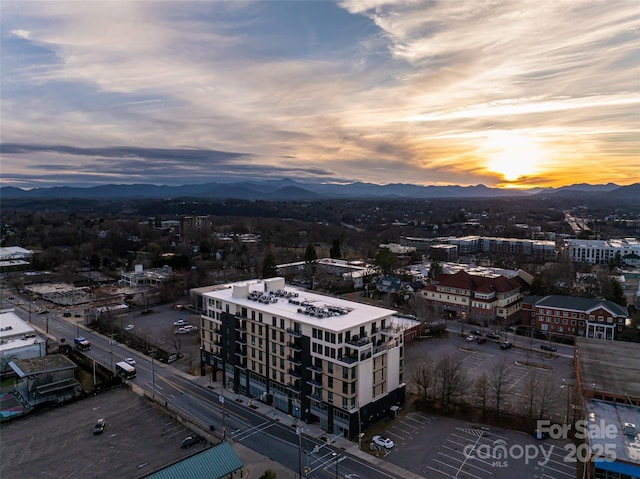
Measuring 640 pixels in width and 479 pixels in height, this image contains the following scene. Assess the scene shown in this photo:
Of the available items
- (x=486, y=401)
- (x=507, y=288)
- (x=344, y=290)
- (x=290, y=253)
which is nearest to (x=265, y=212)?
(x=290, y=253)

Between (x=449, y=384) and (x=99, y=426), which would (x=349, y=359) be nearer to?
(x=449, y=384)

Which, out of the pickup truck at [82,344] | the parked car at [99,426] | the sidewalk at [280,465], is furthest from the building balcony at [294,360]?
the pickup truck at [82,344]

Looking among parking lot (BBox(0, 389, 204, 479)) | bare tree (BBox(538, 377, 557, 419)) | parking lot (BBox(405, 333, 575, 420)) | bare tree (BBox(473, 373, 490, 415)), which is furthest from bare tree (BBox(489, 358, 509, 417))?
parking lot (BBox(0, 389, 204, 479))

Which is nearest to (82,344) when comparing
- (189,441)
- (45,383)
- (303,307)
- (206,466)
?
(45,383)

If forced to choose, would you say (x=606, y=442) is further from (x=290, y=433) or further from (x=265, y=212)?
(x=265, y=212)

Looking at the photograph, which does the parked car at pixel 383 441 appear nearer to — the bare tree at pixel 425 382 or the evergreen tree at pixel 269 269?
the bare tree at pixel 425 382

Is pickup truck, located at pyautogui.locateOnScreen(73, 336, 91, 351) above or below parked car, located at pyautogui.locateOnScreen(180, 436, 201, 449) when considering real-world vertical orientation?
below

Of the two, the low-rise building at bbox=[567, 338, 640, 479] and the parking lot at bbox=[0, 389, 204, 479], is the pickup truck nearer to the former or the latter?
the parking lot at bbox=[0, 389, 204, 479]
